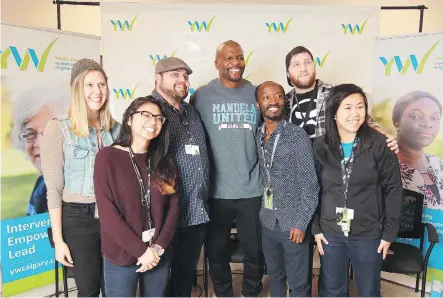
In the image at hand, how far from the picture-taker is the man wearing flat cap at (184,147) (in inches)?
90.4

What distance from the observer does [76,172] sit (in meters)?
1.91

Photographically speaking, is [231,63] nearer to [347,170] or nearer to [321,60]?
[347,170]

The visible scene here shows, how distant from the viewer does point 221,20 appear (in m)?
3.38

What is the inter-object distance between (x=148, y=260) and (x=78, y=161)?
629 millimetres

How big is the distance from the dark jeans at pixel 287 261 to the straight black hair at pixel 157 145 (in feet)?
2.65

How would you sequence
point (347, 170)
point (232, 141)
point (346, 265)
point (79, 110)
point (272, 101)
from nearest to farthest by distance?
1. point (79, 110)
2. point (347, 170)
3. point (346, 265)
4. point (272, 101)
5. point (232, 141)

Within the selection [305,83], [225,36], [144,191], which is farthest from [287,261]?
[225,36]

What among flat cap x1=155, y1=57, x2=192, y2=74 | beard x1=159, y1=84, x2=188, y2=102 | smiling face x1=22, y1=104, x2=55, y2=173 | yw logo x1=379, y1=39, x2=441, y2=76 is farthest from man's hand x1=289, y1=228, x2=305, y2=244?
smiling face x1=22, y1=104, x2=55, y2=173

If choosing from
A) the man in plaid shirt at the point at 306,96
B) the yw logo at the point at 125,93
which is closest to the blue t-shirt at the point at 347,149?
the man in plaid shirt at the point at 306,96

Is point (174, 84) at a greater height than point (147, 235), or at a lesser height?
greater

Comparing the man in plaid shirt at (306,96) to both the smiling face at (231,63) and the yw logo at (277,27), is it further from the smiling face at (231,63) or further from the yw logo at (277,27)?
the yw logo at (277,27)

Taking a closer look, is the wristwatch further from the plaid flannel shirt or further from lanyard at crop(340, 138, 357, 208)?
the plaid flannel shirt

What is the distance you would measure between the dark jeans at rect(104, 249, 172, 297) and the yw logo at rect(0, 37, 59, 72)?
6.43ft

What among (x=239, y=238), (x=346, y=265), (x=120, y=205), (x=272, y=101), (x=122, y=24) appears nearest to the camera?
(x=120, y=205)
